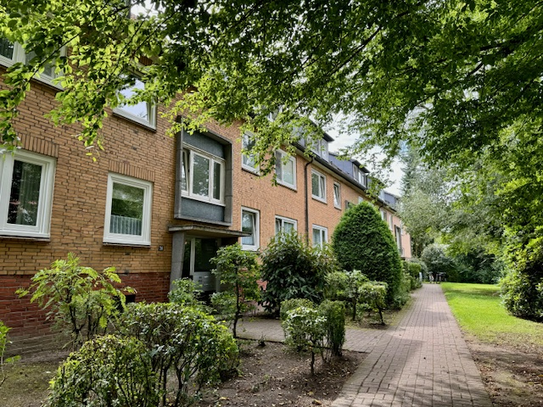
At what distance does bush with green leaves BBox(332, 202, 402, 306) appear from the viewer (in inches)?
479

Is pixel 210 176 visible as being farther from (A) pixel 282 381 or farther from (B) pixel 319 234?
(B) pixel 319 234

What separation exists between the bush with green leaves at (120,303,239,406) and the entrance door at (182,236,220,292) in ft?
24.0

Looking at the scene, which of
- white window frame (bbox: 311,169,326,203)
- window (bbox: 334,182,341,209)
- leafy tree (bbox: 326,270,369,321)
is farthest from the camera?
window (bbox: 334,182,341,209)

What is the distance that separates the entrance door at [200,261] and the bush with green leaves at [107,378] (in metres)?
7.86

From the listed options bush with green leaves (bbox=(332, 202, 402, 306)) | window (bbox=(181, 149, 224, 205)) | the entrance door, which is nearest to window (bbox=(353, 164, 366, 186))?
bush with green leaves (bbox=(332, 202, 402, 306))

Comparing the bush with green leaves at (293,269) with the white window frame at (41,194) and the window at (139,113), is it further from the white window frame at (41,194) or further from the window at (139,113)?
the white window frame at (41,194)

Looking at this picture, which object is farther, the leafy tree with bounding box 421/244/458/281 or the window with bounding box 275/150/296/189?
the leafy tree with bounding box 421/244/458/281

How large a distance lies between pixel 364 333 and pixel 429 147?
481 cm

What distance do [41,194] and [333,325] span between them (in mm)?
6046

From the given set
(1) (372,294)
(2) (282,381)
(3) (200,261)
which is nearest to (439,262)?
(1) (372,294)

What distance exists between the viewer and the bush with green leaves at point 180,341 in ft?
10.2

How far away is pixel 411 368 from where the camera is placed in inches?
212

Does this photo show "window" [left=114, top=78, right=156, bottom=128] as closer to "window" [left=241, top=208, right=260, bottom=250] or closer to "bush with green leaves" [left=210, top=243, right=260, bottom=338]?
"bush with green leaves" [left=210, top=243, right=260, bottom=338]

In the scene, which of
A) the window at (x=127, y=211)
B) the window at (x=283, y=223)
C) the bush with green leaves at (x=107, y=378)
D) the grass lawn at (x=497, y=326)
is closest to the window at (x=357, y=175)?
the window at (x=283, y=223)
